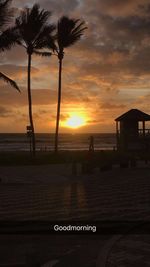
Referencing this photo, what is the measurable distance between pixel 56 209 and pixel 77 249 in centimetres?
352

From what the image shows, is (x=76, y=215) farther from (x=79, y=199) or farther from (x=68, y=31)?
(x=68, y=31)

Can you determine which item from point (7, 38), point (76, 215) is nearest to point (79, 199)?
point (76, 215)

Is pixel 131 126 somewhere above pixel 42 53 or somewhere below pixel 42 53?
below

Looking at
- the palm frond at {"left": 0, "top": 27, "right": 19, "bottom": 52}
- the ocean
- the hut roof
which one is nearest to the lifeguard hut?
the hut roof

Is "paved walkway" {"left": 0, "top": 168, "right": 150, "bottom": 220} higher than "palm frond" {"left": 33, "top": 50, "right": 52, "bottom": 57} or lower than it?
lower

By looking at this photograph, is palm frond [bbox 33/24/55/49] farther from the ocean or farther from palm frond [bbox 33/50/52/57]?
the ocean

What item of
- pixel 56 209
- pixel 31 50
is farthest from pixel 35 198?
pixel 31 50

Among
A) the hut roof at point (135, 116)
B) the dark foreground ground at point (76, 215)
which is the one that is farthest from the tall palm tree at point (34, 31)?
the dark foreground ground at point (76, 215)

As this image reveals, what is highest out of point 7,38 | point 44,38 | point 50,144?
point 44,38

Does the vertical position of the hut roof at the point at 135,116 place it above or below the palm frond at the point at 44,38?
below

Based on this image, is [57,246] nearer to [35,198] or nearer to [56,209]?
[56,209]

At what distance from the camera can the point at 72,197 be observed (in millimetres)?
12414

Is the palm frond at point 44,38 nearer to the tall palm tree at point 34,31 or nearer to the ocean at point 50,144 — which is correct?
the tall palm tree at point 34,31

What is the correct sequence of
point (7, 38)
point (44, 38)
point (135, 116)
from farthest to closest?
point (44, 38)
point (135, 116)
point (7, 38)
